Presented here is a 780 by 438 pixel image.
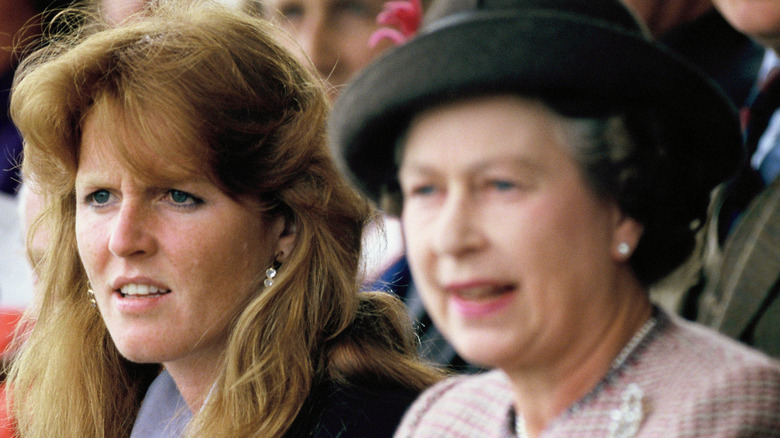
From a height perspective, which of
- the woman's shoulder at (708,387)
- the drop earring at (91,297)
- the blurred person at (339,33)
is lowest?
the drop earring at (91,297)

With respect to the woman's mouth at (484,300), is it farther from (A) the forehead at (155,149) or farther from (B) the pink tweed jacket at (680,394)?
(A) the forehead at (155,149)

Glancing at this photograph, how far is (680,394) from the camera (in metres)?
1.29

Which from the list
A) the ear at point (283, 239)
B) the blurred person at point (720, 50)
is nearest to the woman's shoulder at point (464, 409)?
the ear at point (283, 239)

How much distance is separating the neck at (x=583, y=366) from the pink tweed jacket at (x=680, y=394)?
0.8 inches

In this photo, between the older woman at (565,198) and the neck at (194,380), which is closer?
the older woman at (565,198)

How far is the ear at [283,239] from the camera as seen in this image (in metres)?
2.42

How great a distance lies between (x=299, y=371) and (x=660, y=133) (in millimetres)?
1238

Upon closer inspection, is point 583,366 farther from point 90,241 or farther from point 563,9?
point 90,241

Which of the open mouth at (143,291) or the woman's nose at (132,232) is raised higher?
the woman's nose at (132,232)

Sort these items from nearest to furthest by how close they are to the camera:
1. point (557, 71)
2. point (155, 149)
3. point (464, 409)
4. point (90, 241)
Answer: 1. point (557, 71)
2. point (464, 409)
3. point (155, 149)
4. point (90, 241)

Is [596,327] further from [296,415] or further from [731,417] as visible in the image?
[296,415]

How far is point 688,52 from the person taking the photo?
2.76 metres

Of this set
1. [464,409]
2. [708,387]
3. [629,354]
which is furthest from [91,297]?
[708,387]

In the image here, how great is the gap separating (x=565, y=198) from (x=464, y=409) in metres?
0.47
